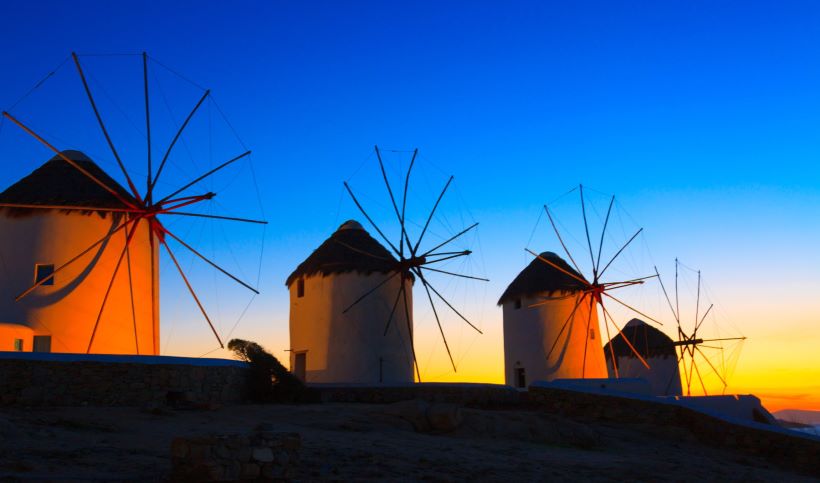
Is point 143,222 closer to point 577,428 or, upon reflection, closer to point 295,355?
point 295,355

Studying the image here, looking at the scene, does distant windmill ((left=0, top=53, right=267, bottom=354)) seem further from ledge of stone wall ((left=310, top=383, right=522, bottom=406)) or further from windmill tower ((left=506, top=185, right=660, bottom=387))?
windmill tower ((left=506, top=185, right=660, bottom=387))

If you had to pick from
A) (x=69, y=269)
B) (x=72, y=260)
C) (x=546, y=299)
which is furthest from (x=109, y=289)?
(x=546, y=299)

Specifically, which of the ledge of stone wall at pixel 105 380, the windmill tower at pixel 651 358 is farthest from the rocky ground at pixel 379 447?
the windmill tower at pixel 651 358

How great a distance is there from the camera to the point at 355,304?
2319 cm

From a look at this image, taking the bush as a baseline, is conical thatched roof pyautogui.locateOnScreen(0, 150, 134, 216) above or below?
above

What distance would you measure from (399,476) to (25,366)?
6.91m

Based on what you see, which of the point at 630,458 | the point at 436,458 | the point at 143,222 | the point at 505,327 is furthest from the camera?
the point at 505,327

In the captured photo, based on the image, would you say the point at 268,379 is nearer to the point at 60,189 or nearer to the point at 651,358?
the point at 60,189

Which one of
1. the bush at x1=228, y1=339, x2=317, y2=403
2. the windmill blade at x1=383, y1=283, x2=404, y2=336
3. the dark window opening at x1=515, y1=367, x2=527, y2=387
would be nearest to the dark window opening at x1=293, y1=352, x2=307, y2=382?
the windmill blade at x1=383, y1=283, x2=404, y2=336

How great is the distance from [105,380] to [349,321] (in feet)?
37.1

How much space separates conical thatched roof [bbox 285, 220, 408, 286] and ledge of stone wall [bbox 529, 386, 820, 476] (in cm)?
860

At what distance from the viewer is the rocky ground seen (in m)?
7.85

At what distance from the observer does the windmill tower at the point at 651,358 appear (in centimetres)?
3631

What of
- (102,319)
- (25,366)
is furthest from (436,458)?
(102,319)
